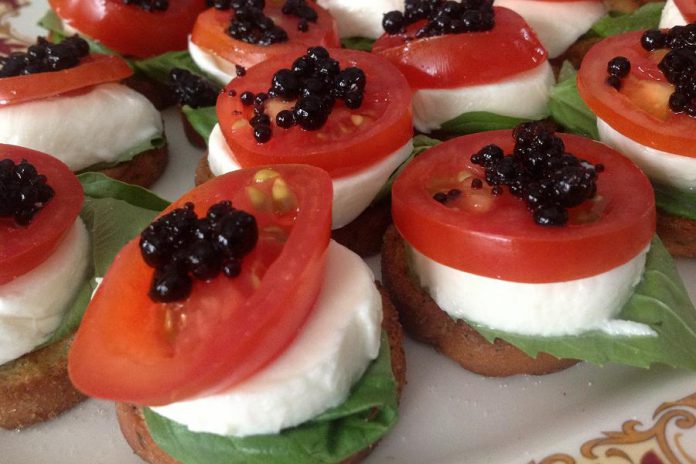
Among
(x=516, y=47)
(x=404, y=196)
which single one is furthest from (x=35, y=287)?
(x=516, y=47)

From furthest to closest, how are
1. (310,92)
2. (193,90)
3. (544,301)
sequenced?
(193,90) → (310,92) → (544,301)

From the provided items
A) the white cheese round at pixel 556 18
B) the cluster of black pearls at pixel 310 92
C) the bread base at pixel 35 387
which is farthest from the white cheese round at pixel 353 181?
the white cheese round at pixel 556 18

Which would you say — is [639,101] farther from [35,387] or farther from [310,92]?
[35,387]

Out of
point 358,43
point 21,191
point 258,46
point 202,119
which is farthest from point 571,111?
point 21,191

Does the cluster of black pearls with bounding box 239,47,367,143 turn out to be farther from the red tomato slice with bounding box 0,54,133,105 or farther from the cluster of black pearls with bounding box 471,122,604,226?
the red tomato slice with bounding box 0,54,133,105

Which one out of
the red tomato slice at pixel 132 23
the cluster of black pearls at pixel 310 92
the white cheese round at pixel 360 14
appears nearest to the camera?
the cluster of black pearls at pixel 310 92

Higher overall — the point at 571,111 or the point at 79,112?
the point at 571,111

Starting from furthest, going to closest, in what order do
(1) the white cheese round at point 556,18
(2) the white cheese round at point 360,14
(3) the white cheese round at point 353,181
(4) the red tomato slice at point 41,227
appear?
1. (2) the white cheese round at point 360,14
2. (1) the white cheese round at point 556,18
3. (3) the white cheese round at point 353,181
4. (4) the red tomato slice at point 41,227

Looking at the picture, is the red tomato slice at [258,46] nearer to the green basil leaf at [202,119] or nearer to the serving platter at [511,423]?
the green basil leaf at [202,119]
